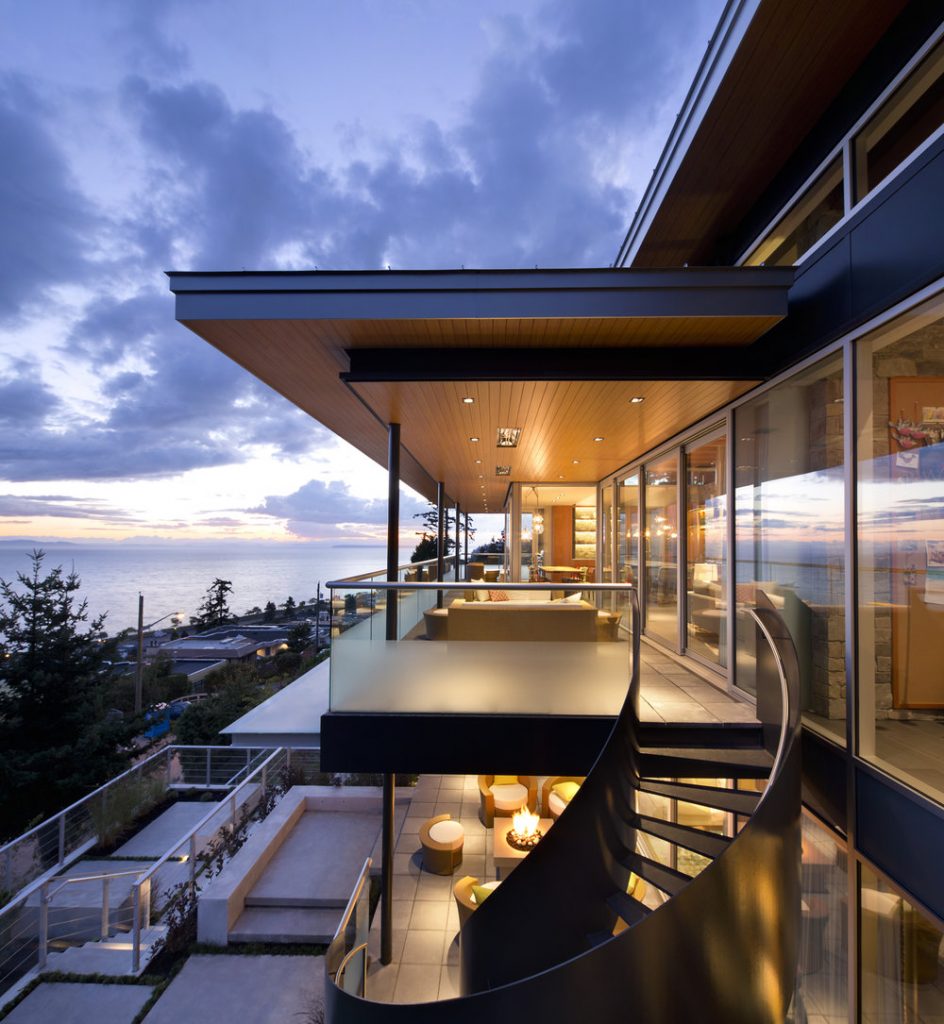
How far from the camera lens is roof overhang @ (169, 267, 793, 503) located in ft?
11.9

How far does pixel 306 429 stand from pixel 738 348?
7510 cm

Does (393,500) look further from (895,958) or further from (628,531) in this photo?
(628,531)

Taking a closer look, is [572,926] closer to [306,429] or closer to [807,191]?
[807,191]

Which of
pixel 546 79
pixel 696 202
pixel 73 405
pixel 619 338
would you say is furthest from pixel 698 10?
pixel 73 405

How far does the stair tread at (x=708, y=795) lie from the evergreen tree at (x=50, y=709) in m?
17.4

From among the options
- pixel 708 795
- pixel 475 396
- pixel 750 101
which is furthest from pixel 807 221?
pixel 708 795

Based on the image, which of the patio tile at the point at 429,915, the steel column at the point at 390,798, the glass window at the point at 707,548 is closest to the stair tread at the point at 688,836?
the glass window at the point at 707,548

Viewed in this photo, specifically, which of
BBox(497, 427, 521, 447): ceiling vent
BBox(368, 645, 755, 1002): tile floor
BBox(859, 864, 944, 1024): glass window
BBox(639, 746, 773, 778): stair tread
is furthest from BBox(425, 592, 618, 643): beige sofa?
BBox(497, 427, 521, 447): ceiling vent

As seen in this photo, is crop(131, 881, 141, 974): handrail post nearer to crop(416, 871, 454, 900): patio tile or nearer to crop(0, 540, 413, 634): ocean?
crop(416, 871, 454, 900): patio tile

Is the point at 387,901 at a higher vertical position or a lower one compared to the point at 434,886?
higher

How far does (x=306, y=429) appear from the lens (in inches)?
2923

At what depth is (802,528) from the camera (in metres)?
3.79

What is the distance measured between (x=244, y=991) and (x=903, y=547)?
784 centimetres

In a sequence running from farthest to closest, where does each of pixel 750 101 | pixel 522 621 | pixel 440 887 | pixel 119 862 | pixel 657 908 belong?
pixel 119 862
pixel 440 887
pixel 522 621
pixel 750 101
pixel 657 908
